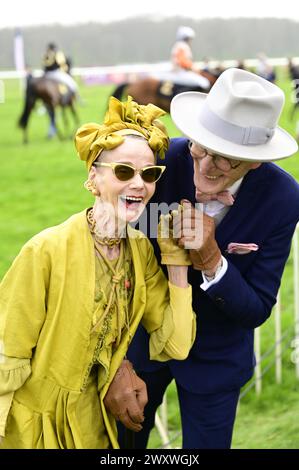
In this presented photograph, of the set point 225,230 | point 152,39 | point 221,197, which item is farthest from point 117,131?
point 152,39

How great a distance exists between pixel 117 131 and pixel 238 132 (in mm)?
383

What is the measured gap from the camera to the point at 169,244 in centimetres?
212

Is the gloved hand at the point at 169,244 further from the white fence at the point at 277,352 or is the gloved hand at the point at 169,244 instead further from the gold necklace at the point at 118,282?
the white fence at the point at 277,352

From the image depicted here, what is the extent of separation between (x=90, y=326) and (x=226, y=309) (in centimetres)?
47

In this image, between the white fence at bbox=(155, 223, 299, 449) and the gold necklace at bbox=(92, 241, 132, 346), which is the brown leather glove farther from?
the white fence at bbox=(155, 223, 299, 449)

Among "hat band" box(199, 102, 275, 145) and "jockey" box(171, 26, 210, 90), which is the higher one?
"hat band" box(199, 102, 275, 145)

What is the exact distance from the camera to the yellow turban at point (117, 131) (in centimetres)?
202

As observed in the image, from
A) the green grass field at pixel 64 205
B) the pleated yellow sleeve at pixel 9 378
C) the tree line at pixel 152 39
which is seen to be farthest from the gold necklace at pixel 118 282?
the tree line at pixel 152 39

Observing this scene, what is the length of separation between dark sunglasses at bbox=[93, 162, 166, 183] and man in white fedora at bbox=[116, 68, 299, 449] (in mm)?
143

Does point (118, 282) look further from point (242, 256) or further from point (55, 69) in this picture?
point (55, 69)

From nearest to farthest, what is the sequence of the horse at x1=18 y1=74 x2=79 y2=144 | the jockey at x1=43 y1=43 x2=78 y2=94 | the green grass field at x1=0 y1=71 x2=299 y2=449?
the green grass field at x1=0 y1=71 x2=299 y2=449, the horse at x1=18 y1=74 x2=79 y2=144, the jockey at x1=43 y1=43 x2=78 y2=94

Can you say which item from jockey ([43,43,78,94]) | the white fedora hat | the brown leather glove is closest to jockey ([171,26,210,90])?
jockey ([43,43,78,94])

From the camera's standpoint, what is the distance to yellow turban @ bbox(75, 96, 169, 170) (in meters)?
2.02

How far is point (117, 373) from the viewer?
2.23 m
